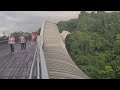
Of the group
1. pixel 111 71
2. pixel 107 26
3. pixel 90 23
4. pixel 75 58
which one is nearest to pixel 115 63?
pixel 111 71

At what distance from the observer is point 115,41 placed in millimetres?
48188

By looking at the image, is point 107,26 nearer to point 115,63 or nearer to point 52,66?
point 115,63

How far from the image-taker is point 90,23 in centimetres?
6400
